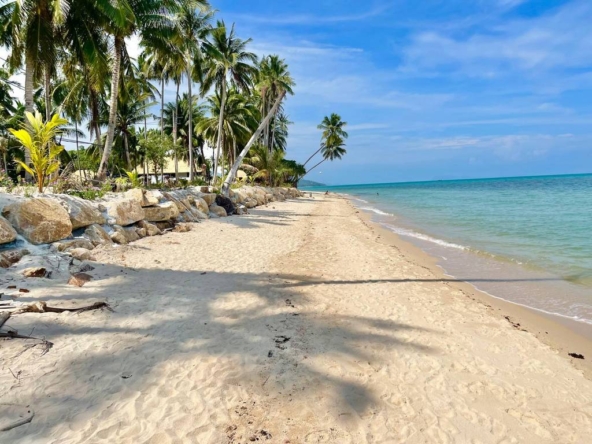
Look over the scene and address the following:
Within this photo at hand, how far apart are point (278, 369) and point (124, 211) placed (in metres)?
8.61

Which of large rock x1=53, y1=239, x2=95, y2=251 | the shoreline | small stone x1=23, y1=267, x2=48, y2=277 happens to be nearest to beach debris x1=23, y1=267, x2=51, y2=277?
small stone x1=23, y1=267, x2=48, y2=277

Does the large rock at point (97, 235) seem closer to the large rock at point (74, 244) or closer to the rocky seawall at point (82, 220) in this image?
the rocky seawall at point (82, 220)

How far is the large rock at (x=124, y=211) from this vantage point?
1022cm

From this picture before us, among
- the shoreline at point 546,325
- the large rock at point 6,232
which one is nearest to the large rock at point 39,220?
the large rock at point 6,232

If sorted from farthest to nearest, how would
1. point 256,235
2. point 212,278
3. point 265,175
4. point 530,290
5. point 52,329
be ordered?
point 265,175, point 256,235, point 530,290, point 212,278, point 52,329

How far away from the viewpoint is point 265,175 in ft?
130

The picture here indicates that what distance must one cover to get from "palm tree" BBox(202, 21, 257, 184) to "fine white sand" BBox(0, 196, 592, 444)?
21.0 meters

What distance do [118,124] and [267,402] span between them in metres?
32.2

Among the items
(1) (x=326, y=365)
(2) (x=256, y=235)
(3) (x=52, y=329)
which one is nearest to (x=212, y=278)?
(3) (x=52, y=329)

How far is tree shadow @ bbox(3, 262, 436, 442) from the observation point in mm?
3254

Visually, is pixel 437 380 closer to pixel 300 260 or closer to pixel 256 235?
pixel 300 260

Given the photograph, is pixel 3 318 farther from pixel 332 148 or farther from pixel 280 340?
pixel 332 148

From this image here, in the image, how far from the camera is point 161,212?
1219cm

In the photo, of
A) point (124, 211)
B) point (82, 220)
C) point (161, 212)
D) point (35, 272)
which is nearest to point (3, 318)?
point (35, 272)
